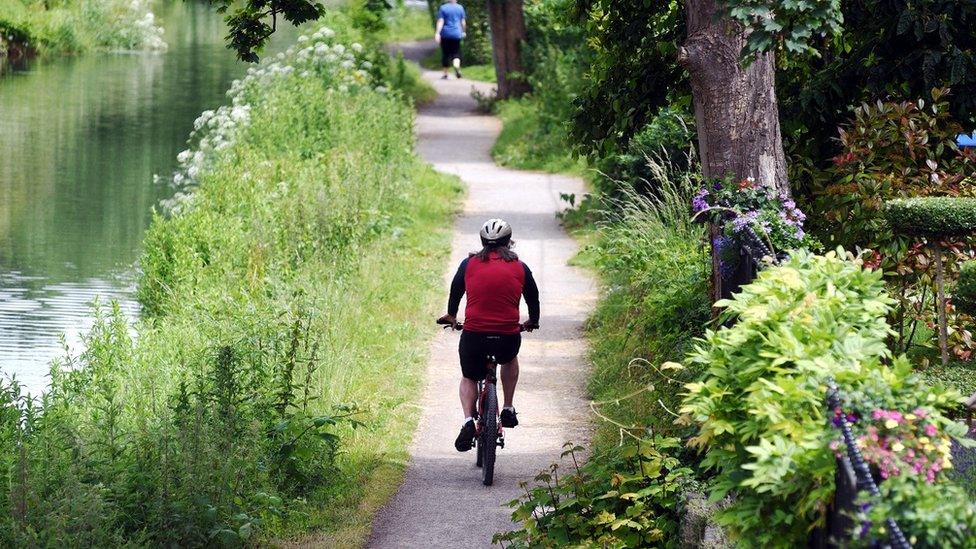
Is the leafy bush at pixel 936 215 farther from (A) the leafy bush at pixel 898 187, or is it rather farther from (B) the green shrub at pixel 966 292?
(A) the leafy bush at pixel 898 187

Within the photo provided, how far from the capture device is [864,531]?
3523 mm

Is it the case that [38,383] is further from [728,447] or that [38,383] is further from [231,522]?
[728,447]

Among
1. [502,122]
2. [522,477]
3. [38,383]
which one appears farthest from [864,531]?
[502,122]

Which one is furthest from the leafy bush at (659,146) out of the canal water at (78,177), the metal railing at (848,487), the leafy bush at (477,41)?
the leafy bush at (477,41)

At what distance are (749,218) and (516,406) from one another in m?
3.12

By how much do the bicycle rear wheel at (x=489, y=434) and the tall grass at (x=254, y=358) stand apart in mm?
629

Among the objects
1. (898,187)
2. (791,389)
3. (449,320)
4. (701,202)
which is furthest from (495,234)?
(791,389)

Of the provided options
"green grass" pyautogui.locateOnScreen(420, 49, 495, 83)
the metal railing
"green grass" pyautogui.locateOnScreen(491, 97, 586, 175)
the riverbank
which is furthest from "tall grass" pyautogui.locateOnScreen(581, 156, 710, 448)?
the riverbank

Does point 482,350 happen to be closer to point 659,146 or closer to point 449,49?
point 659,146

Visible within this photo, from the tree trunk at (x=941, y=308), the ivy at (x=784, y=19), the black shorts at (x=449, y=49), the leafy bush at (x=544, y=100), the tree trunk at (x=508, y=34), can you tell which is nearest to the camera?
the ivy at (x=784, y=19)

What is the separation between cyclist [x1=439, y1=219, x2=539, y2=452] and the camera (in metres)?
8.30

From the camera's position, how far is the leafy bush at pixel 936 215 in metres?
7.43

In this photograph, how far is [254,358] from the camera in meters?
9.46

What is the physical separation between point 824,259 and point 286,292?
6.92m
